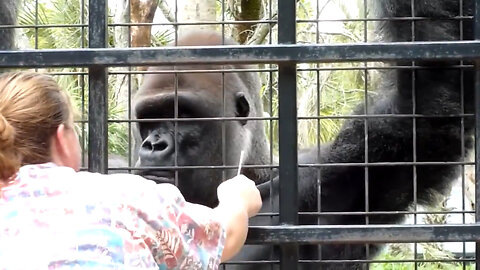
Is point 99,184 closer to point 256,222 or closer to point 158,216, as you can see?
point 158,216

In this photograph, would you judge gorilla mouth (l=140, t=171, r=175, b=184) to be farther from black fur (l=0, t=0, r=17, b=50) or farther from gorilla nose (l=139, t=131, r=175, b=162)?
black fur (l=0, t=0, r=17, b=50)

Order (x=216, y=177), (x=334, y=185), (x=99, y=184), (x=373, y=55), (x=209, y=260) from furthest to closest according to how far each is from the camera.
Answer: (x=216, y=177) → (x=334, y=185) → (x=373, y=55) → (x=209, y=260) → (x=99, y=184)

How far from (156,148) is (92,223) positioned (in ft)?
4.99

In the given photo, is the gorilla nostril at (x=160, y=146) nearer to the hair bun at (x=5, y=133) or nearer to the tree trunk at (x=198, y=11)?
the hair bun at (x=5, y=133)

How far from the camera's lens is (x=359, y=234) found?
1.91 meters

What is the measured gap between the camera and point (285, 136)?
1945mm

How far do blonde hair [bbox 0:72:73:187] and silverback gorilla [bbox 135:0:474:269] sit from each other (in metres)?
1.01

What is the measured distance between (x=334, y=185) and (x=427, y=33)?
77 cm

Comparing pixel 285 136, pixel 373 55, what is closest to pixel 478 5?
pixel 373 55

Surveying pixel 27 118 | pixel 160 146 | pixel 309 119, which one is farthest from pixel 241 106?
pixel 27 118

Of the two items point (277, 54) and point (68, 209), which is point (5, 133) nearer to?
point (68, 209)

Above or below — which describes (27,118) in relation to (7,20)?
below

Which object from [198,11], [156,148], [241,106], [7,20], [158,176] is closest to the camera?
[7,20]

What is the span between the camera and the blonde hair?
1.57m
